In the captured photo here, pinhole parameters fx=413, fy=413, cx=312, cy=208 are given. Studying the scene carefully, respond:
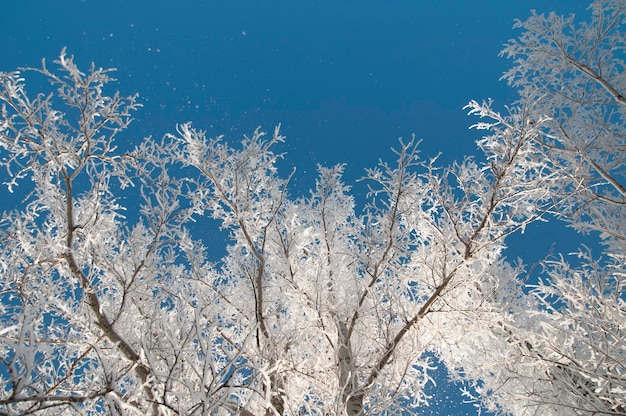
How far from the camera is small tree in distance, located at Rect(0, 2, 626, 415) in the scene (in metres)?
4.41

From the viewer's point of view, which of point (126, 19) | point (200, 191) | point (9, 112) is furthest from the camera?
point (126, 19)

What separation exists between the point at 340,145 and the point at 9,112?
39335 mm

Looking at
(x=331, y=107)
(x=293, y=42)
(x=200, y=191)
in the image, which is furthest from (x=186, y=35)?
(x=200, y=191)

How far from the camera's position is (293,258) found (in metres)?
6.91

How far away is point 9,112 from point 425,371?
259 inches

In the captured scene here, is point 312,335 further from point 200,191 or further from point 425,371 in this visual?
point 200,191

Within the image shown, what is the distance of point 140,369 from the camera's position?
4.48m

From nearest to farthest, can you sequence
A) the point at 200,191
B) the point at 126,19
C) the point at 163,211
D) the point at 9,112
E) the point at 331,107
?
the point at 9,112 → the point at 163,211 → the point at 200,191 → the point at 126,19 → the point at 331,107

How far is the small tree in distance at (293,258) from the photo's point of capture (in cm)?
441

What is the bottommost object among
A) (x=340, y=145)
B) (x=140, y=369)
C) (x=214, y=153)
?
(x=140, y=369)

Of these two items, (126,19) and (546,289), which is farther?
(126,19)

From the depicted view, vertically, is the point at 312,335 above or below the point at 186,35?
below

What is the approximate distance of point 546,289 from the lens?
453cm

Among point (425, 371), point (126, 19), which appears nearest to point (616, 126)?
point (425, 371)
